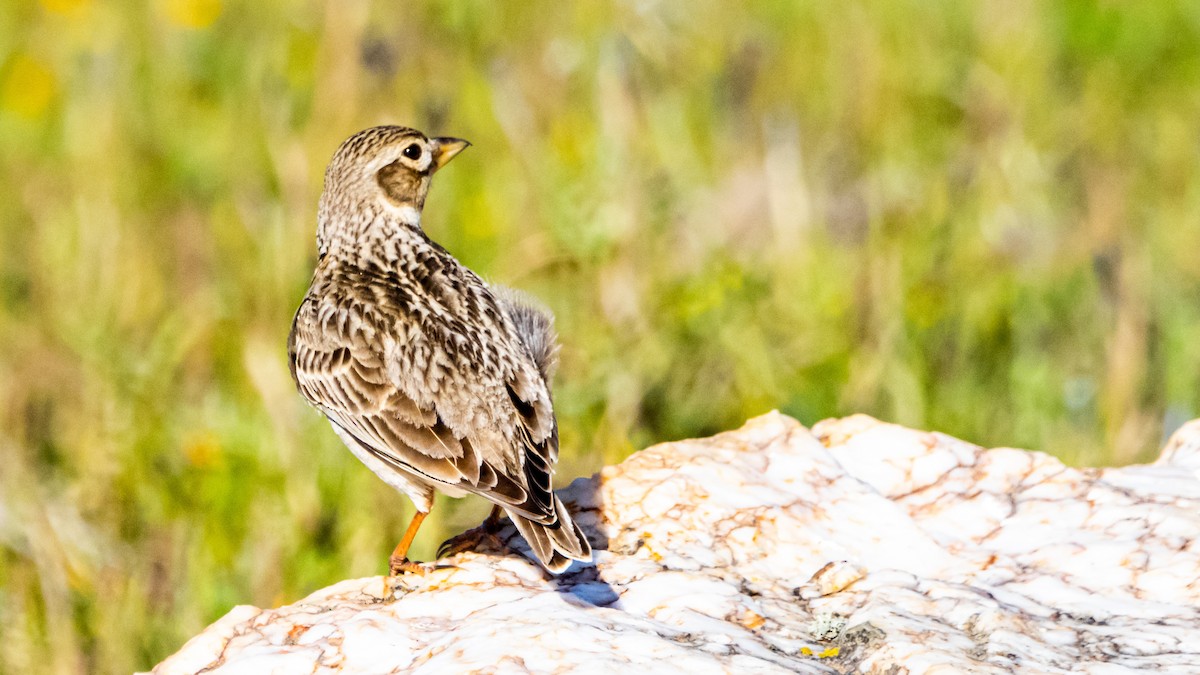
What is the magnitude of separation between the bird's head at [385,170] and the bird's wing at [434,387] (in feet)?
2.40

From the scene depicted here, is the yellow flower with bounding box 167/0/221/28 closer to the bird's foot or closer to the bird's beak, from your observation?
the bird's beak

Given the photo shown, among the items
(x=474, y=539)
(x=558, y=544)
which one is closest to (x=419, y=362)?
(x=474, y=539)

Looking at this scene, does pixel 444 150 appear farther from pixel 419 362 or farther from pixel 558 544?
pixel 558 544

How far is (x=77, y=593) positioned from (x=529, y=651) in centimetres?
328

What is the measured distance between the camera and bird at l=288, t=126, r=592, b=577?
487 cm

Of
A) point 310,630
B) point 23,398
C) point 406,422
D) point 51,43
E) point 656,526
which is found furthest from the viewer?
point 51,43

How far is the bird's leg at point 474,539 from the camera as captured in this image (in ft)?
16.3

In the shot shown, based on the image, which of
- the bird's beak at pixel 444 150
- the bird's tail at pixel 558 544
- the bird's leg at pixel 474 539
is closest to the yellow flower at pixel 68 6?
the bird's beak at pixel 444 150

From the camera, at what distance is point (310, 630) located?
4.17m

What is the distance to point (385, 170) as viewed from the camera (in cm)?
655

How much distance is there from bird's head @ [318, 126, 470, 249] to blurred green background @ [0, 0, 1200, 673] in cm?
116

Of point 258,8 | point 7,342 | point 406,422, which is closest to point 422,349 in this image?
point 406,422

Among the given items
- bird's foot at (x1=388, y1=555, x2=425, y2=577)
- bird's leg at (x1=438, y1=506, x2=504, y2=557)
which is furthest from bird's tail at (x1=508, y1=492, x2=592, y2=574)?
bird's leg at (x1=438, y1=506, x2=504, y2=557)

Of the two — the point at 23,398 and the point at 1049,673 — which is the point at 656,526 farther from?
the point at 23,398
